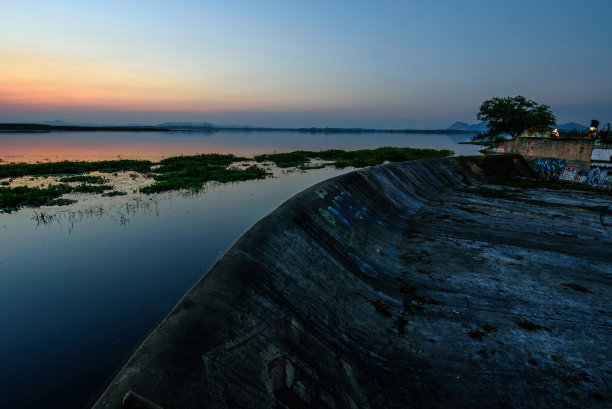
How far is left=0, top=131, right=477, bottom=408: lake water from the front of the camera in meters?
6.46

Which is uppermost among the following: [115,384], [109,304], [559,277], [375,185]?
[375,185]

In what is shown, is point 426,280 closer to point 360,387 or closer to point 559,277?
point 559,277

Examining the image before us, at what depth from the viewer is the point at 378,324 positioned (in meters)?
6.62

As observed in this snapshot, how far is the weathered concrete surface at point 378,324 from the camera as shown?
404 centimetres

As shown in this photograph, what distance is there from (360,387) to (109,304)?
8.05 metres

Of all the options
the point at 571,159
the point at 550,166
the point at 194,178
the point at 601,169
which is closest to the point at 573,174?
the point at 571,159

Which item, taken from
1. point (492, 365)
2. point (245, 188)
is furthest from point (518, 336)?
point (245, 188)

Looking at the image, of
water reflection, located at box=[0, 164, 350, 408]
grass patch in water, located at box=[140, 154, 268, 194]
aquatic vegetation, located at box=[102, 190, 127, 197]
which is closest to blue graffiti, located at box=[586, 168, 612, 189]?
water reflection, located at box=[0, 164, 350, 408]

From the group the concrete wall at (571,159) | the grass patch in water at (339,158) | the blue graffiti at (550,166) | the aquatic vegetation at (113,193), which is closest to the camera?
the aquatic vegetation at (113,193)

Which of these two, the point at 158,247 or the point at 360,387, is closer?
the point at 360,387

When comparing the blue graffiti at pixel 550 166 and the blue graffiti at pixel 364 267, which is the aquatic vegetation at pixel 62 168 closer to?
the blue graffiti at pixel 364 267

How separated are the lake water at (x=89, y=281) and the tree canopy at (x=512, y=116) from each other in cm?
6288

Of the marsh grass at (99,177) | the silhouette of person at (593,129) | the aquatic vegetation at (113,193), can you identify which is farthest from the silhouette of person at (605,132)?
the aquatic vegetation at (113,193)

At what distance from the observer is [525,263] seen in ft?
31.6
